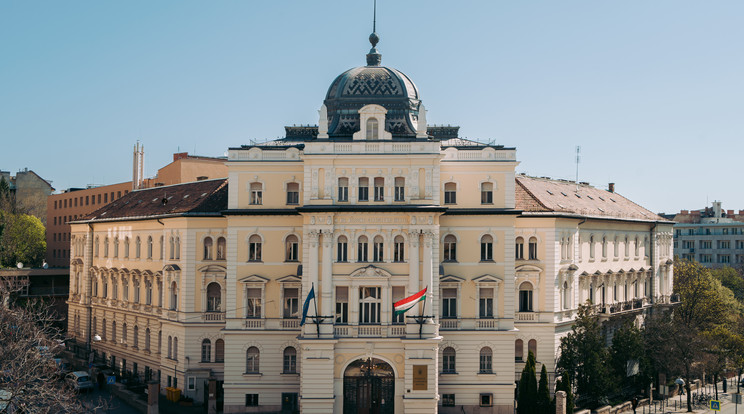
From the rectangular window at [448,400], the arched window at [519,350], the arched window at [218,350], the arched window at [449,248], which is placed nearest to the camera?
the rectangular window at [448,400]

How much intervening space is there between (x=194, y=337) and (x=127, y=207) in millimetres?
23256

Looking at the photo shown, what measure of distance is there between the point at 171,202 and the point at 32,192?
87.9 metres

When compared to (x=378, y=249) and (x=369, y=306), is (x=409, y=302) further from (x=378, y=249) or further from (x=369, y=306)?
(x=378, y=249)

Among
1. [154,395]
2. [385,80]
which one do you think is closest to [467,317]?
[385,80]

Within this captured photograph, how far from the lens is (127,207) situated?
261ft

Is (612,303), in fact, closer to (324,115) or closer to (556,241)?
A: (556,241)

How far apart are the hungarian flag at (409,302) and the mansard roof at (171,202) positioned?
17823 mm

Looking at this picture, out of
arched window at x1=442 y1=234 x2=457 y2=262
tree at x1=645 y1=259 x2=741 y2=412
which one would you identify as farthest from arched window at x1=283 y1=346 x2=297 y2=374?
tree at x1=645 y1=259 x2=741 y2=412

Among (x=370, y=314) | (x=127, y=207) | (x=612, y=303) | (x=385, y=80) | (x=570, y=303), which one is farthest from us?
(x=127, y=207)

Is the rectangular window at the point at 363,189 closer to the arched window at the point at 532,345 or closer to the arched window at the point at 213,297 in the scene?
the arched window at the point at 213,297

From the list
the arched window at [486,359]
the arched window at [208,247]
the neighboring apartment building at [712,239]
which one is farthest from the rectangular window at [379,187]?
the neighboring apartment building at [712,239]

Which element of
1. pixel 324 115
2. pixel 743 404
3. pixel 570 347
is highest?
pixel 324 115

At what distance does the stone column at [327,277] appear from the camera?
53.3 m

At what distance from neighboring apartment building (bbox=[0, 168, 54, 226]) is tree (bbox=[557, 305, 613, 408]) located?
368 ft
